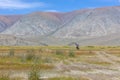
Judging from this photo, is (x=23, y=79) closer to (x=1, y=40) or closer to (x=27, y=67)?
(x=27, y=67)

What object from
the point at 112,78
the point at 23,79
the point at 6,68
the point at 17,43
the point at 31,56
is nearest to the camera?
the point at 23,79

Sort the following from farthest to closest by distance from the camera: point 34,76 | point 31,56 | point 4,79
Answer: point 31,56 → point 34,76 → point 4,79

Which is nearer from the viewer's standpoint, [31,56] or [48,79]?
[48,79]

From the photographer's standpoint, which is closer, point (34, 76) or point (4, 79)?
point (4, 79)

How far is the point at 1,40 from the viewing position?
176m

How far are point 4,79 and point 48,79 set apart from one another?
5989 millimetres

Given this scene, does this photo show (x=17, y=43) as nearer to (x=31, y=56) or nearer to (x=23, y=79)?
(x=31, y=56)

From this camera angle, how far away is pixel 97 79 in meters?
30.1

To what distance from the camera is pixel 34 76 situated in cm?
2555

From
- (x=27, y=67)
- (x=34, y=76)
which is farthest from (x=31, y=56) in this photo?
(x=34, y=76)

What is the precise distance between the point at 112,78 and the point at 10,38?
150m

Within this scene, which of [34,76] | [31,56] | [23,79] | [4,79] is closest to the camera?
[4,79]

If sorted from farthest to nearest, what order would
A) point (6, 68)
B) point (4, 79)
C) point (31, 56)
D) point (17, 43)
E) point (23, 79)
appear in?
1. point (17, 43)
2. point (31, 56)
3. point (6, 68)
4. point (23, 79)
5. point (4, 79)

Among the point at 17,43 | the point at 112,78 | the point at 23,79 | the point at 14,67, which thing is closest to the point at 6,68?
the point at 14,67
